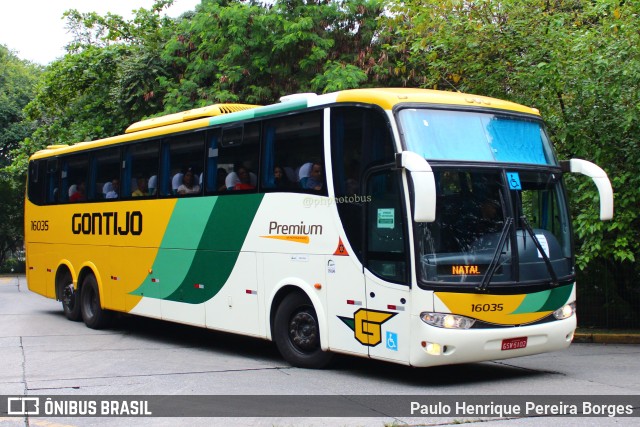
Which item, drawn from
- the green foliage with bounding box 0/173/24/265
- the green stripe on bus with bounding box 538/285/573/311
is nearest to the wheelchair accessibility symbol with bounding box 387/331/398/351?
the green stripe on bus with bounding box 538/285/573/311

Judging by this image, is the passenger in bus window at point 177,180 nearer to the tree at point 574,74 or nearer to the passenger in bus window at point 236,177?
the passenger in bus window at point 236,177

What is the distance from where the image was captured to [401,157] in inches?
347

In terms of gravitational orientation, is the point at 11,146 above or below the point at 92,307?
above

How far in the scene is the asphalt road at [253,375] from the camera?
766cm

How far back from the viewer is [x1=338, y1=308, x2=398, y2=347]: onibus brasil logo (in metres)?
9.34

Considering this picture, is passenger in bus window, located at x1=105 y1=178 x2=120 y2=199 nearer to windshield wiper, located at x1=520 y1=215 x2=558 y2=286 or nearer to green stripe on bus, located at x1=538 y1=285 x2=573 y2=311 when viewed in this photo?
windshield wiper, located at x1=520 y1=215 x2=558 y2=286

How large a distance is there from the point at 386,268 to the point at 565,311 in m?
2.26

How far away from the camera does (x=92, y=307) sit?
15859mm

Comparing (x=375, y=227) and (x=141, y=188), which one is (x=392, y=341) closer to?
(x=375, y=227)

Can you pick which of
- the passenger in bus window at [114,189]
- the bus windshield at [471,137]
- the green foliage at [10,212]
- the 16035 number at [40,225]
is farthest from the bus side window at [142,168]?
the green foliage at [10,212]

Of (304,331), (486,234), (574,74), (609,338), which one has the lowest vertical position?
(609,338)

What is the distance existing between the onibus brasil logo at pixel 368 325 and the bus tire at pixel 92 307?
7.10m

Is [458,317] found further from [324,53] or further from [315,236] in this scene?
[324,53]

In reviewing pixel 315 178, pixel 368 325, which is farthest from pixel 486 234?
pixel 315 178
